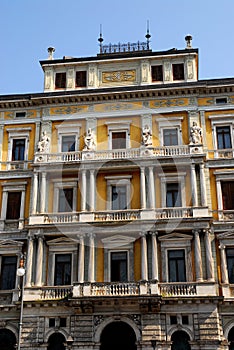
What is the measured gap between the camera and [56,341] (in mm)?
29562

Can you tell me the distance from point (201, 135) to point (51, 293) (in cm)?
1375

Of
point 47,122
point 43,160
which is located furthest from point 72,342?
point 47,122

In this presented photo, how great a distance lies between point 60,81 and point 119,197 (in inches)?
394

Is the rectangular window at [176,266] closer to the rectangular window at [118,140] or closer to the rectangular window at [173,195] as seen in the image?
the rectangular window at [173,195]

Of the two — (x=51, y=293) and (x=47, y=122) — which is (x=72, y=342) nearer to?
(x=51, y=293)

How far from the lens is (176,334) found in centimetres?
2895

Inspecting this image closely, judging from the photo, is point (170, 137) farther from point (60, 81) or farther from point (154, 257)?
point (60, 81)

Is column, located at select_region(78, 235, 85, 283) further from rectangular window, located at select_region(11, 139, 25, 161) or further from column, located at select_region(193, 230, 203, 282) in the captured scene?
rectangular window, located at select_region(11, 139, 25, 161)

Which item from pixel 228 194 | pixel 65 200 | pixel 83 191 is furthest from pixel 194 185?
pixel 65 200

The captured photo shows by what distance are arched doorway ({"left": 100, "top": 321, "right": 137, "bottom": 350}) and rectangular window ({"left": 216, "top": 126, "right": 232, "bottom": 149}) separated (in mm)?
13009

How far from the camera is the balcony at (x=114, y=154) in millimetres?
32812

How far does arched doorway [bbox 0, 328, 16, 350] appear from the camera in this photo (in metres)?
30.3

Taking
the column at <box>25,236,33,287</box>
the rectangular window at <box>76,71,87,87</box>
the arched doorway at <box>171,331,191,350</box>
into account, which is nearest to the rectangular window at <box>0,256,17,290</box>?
the column at <box>25,236,33,287</box>

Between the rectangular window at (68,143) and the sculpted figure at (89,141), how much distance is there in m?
1.19
